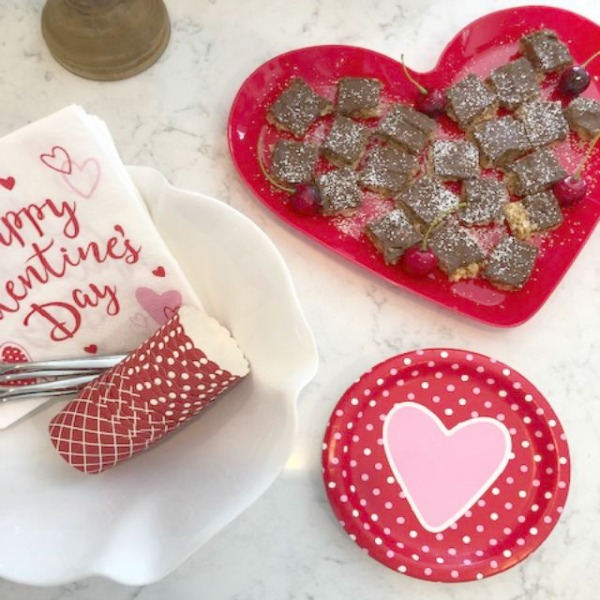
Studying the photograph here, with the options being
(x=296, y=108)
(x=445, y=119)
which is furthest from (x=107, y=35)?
(x=445, y=119)

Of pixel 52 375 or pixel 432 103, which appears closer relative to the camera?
pixel 52 375

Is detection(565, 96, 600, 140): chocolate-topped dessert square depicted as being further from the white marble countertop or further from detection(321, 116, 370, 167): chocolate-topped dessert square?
detection(321, 116, 370, 167): chocolate-topped dessert square

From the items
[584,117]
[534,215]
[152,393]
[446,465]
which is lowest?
[446,465]

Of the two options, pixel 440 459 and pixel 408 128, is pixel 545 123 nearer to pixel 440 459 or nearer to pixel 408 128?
pixel 408 128

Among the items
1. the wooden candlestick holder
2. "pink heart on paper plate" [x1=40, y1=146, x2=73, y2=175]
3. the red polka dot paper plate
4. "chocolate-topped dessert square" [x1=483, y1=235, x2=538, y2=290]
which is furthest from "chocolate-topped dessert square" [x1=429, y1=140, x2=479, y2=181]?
"pink heart on paper plate" [x1=40, y1=146, x2=73, y2=175]

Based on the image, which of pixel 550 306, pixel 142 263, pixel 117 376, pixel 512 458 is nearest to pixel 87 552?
pixel 117 376

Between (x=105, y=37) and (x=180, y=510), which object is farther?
(x=105, y=37)

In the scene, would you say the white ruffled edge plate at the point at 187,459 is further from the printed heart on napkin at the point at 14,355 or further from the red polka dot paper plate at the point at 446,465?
the red polka dot paper plate at the point at 446,465

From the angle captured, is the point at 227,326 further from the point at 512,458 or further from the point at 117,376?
the point at 512,458
